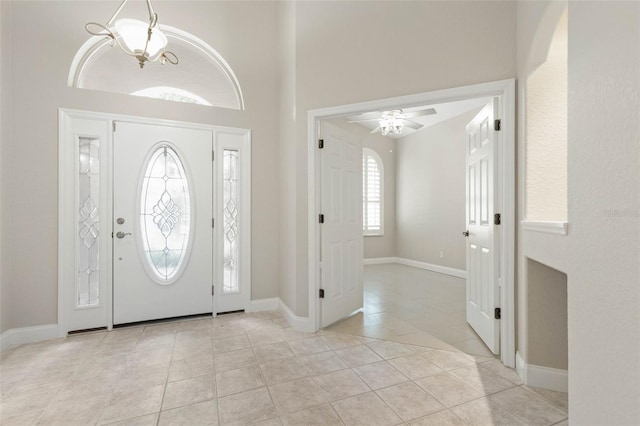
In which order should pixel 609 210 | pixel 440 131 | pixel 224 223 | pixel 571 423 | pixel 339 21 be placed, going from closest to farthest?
pixel 609 210 → pixel 571 423 → pixel 339 21 → pixel 224 223 → pixel 440 131

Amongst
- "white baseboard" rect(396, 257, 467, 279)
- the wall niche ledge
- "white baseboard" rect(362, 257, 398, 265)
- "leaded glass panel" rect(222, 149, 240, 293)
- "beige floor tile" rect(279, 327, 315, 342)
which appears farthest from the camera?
"white baseboard" rect(362, 257, 398, 265)

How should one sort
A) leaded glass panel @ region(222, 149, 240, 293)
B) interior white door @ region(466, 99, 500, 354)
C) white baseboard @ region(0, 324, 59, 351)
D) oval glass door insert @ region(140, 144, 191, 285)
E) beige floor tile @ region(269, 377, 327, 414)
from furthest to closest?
leaded glass panel @ region(222, 149, 240, 293) → oval glass door insert @ region(140, 144, 191, 285) → white baseboard @ region(0, 324, 59, 351) → interior white door @ region(466, 99, 500, 354) → beige floor tile @ region(269, 377, 327, 414)

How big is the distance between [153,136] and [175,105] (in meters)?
0.43

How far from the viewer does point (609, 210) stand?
3.51 feet

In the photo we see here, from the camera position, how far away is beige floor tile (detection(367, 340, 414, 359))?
2.63m

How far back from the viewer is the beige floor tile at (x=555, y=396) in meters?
1.90

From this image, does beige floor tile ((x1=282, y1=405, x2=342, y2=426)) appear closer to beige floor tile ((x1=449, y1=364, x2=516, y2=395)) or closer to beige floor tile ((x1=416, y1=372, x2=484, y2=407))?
beige floor tile ((x1=416, y1=372, x2=484, y2=407))

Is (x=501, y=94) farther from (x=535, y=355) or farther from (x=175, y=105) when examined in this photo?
(x=175, y=105)

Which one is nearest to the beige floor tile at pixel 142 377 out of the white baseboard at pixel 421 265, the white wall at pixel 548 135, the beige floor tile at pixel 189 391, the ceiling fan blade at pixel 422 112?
the beige floor tile at pixel 189 391

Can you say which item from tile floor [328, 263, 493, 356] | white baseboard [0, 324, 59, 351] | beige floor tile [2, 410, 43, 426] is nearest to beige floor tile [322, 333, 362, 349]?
tile floor [328, 263, 493, 356]

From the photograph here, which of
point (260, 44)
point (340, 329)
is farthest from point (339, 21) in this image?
point (340, 329)

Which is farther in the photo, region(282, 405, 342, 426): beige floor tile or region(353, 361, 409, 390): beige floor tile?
region(353, 361, 409, 390): beige floor tile

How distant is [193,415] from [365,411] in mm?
1056

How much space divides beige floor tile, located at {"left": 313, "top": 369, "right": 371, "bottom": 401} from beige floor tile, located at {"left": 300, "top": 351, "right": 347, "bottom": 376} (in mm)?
67
